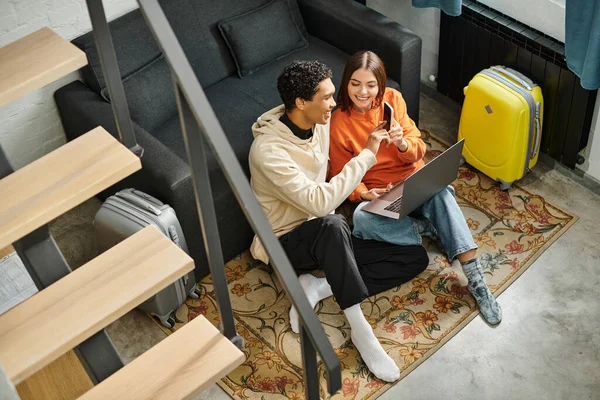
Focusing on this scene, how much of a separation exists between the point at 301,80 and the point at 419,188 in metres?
0.65

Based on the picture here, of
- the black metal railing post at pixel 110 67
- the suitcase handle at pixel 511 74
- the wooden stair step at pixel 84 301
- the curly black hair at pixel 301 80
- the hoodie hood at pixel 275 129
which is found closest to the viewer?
the wooden stair step at pixel 84 301

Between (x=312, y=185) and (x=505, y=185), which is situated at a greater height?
(x=312, y=185)

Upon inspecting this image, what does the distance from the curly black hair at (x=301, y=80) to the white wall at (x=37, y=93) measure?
116 centimetres

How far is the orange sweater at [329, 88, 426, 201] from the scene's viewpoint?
11.7ft

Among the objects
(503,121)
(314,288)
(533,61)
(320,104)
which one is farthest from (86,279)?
(533,61)

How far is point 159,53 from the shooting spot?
3875mm

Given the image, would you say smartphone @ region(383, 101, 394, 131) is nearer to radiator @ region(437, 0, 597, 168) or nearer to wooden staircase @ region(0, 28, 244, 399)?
radiator @ region(437, 0, 597, 168)

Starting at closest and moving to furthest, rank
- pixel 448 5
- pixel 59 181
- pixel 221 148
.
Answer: pixel 221 148
pixel 59 181
pixel 448 5

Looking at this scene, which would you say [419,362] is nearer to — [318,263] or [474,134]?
[318,263]

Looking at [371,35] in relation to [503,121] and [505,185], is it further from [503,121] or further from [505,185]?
[505,185]

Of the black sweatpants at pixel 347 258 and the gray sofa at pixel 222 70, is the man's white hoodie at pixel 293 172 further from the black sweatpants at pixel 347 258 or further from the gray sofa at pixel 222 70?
the gray sofa at pixel 222 70

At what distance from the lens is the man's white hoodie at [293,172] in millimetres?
3291

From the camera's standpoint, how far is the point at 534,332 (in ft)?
11.3

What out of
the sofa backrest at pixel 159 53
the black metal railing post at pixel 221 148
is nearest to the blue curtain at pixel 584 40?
the sofa backrest at pixel 159 53
